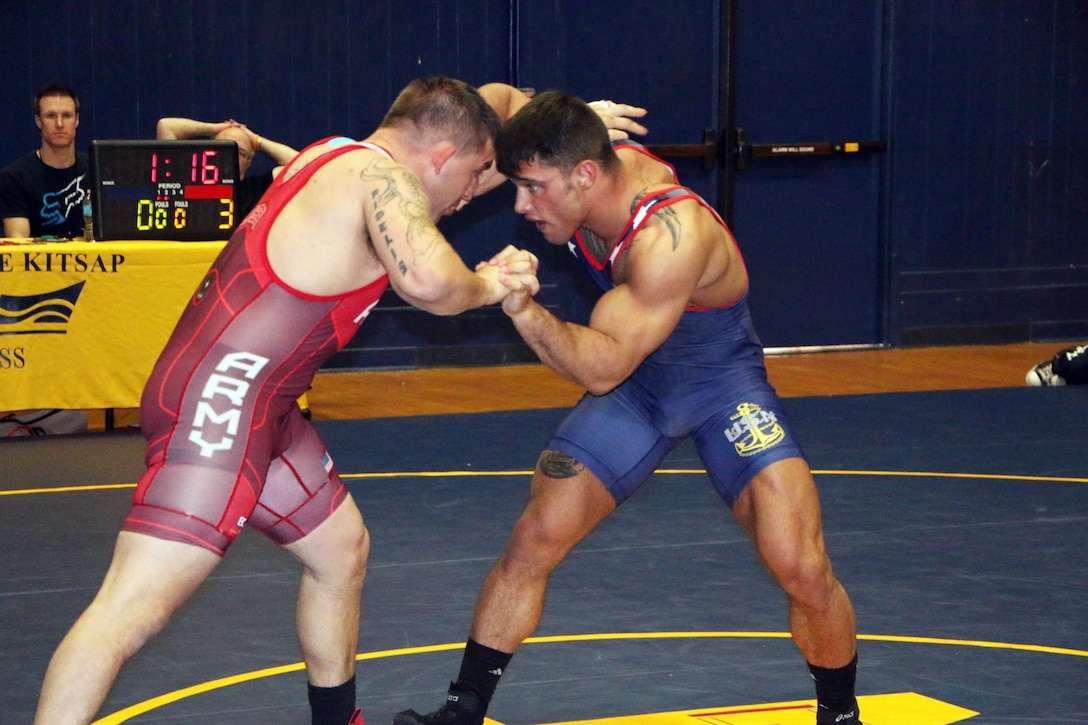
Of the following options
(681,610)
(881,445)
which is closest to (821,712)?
(681,610)

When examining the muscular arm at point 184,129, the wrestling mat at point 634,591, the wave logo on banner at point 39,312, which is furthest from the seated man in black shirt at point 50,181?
the wrestling mat at point 634,591

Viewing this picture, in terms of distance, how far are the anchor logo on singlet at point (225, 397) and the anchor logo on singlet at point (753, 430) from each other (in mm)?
1189

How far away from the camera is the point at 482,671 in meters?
3.78

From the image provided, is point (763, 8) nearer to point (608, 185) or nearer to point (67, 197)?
point (67, 197)

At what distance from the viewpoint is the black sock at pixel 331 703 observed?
3.60 metres

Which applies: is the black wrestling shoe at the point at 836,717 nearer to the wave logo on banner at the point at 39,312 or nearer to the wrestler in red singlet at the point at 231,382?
the wrestler in red singlet at the point at 231,382

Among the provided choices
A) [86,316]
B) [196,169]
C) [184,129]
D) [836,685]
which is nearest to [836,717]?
[836,685]

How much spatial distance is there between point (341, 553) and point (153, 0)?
6886mm

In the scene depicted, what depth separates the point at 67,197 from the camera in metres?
8.41

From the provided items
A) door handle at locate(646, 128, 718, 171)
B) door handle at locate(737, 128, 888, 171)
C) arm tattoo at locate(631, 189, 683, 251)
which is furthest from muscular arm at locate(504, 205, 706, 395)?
door handle at locate(737, 128, 888, 171)

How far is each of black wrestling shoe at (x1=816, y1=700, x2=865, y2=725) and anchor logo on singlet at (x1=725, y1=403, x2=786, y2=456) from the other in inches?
25.5

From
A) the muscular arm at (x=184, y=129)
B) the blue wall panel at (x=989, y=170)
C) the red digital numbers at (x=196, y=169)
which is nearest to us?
the red digital numbers at (x=196, y=169)

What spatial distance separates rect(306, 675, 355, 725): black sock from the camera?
3598 mm

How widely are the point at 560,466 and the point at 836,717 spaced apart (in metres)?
0.89
